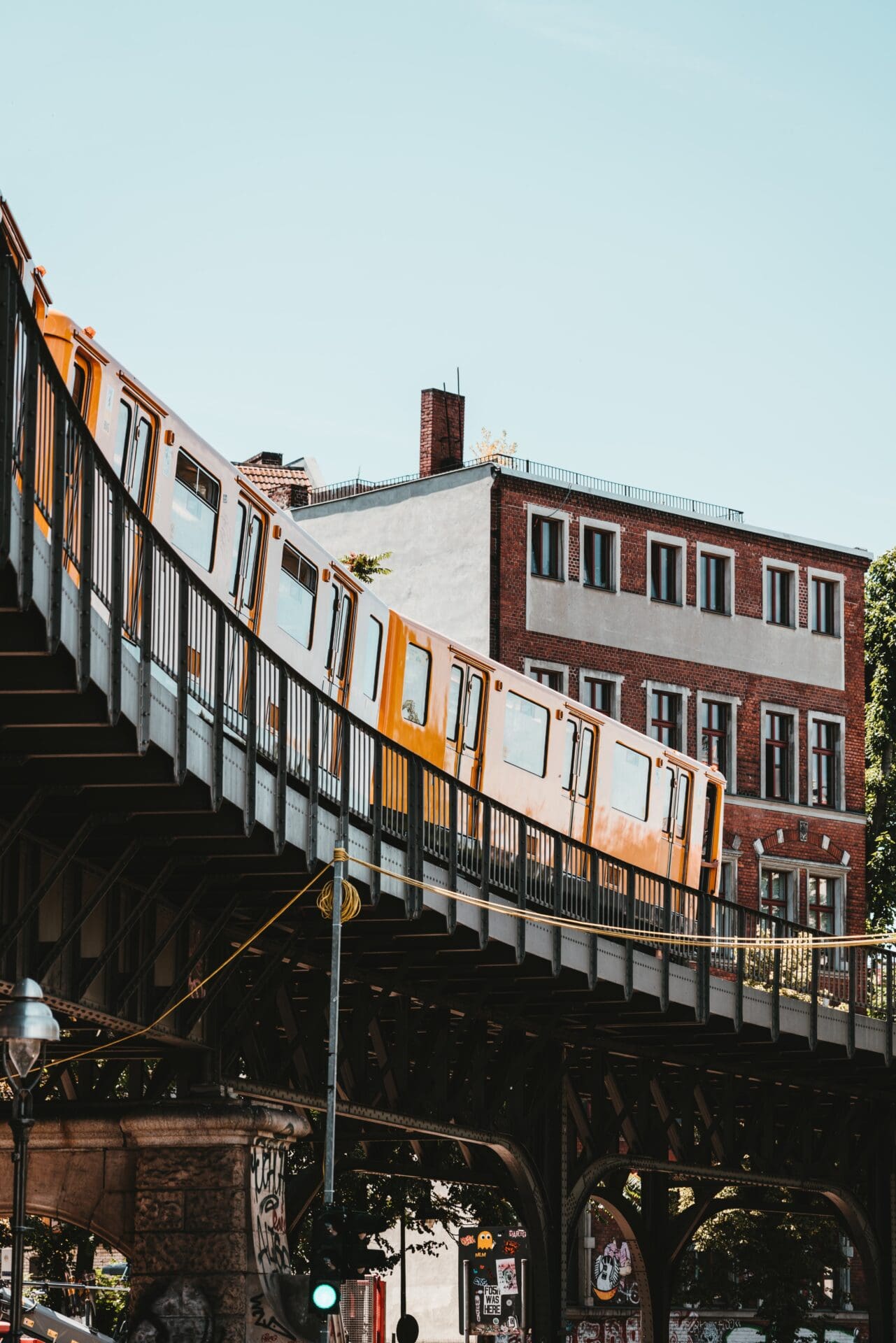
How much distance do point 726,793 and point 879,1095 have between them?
59.8ft

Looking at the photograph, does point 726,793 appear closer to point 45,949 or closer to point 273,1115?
point 273,1115

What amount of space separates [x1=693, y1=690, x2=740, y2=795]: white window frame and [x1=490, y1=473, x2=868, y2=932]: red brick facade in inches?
3.0

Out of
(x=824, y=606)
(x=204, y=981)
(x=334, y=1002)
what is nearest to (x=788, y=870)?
(x=824, y=606)

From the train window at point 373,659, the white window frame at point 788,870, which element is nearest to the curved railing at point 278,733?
the train window at point 373,659

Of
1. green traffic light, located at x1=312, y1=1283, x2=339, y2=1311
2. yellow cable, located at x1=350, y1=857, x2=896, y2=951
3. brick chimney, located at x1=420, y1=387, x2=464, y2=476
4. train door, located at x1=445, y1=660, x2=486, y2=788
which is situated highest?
brick chimney, located at x1=420, y1=387, x2=464, y2=476

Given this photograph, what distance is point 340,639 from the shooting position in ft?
100

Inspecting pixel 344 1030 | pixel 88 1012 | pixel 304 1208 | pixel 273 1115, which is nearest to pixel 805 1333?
pixel 304 1208

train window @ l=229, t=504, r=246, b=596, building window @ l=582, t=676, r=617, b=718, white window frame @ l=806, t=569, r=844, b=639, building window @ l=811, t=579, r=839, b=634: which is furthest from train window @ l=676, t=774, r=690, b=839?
building window @ l=811, t=579, r=839, b=634

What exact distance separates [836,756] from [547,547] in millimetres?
10962

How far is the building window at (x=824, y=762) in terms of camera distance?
2469 inches

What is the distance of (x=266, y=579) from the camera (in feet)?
91.4

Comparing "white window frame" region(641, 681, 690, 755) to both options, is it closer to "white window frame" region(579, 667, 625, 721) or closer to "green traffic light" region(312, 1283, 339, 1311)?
"white window frame" region(579, 667, 625, 721)

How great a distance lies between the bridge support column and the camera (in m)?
23.3

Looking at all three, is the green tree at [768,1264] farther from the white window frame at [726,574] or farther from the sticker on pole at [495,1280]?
the sticker on pole at [495,1280]
